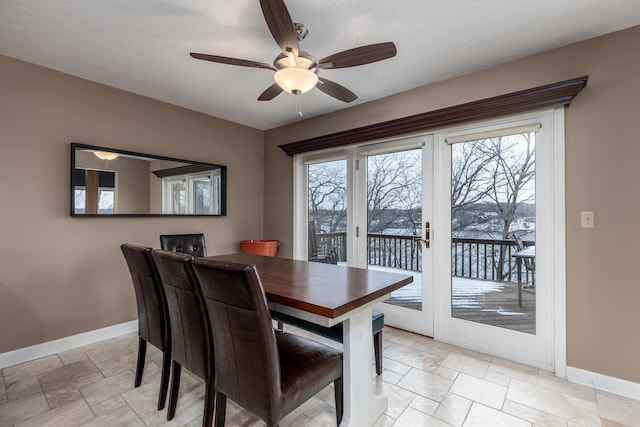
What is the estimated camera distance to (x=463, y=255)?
8.84 feet

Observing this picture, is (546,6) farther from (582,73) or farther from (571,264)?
(571,264)

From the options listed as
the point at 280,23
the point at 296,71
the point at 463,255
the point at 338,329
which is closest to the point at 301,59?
the point at 296,71

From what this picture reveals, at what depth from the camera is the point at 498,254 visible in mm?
2527

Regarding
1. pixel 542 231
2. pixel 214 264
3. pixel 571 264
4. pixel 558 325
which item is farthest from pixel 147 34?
pixel 558 325

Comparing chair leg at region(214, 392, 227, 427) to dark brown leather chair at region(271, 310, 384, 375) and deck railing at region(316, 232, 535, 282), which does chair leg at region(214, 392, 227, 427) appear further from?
deck railing at region(316, 232, 535, 282)

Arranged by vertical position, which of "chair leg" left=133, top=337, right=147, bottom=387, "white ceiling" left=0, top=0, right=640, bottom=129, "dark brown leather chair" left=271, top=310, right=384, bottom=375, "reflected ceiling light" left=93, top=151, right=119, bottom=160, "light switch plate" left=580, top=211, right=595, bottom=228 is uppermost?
"white ceiling" left=0, top=0, right=640, bottom=129

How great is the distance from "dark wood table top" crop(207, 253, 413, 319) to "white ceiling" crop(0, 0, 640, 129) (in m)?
1.62

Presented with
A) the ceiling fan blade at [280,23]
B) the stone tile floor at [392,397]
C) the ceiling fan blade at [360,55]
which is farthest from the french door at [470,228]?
the ceiling fan blade at [280,23]

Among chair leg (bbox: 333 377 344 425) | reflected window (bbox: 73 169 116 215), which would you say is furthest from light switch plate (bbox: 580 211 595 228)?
reflected window (bbox: 73 169 116 215)

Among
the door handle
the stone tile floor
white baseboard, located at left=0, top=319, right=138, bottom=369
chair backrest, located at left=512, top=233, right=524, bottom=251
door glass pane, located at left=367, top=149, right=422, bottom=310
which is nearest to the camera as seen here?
the stone tile floor

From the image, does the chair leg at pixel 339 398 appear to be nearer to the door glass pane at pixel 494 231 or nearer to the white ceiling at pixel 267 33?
the door glass pane at pixel 494 231

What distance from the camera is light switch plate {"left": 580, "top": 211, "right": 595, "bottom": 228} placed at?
2.05 meters

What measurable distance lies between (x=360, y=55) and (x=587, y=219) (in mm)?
1954

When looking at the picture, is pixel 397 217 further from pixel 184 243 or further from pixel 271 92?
pixel 184 243
